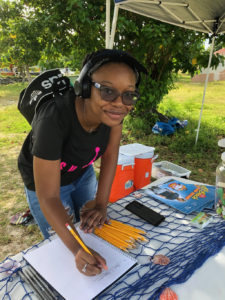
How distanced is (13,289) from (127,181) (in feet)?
6.18

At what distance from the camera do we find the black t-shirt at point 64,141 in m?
0.93

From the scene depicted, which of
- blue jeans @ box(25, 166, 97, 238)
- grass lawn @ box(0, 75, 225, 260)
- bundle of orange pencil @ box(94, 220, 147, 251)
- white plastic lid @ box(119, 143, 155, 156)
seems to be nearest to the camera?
bundle of orange pencil @ box(94, 220, 147, 251)

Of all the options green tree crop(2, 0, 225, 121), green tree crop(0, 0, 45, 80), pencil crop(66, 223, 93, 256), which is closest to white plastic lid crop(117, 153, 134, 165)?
pencil crop(66, 223, 93, 256)

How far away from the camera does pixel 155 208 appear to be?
124 cm

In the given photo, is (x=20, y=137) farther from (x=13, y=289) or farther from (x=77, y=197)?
(x=13, y=289)

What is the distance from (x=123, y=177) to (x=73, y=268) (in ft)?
5.69

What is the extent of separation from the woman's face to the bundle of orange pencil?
0.49 meters

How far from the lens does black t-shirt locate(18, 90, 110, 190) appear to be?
930 millimetres

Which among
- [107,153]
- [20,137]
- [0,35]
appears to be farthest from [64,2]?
[107,153]

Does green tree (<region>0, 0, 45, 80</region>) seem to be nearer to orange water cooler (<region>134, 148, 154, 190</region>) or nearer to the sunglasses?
orange water cooler (<region>134, 148, 154, 190</region>)

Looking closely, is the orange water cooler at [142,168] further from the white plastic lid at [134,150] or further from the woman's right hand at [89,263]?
the woman's right hand at [89,263]

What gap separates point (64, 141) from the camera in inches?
41.4

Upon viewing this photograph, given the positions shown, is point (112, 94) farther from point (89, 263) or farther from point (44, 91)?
point (89, 263)

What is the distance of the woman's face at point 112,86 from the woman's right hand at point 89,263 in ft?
1.77
